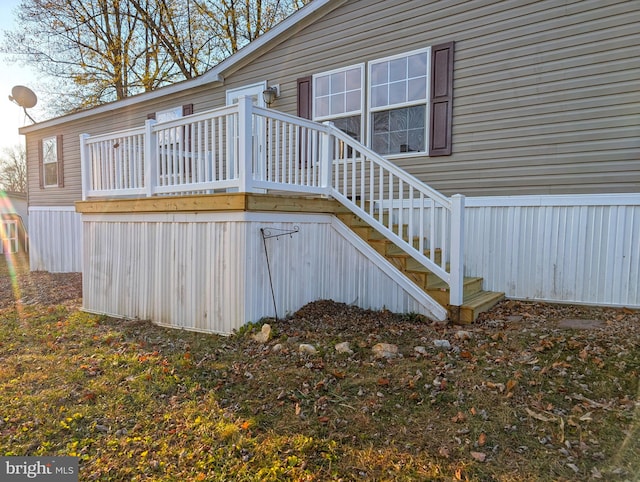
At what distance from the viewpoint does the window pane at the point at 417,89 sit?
596 centimetres

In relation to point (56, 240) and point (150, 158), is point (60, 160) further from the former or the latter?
point (150, 158)

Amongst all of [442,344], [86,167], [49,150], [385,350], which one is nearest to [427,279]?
[442,344]

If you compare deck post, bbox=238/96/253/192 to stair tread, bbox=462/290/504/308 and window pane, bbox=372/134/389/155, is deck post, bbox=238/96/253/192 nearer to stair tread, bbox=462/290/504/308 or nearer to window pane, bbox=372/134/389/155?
stair tread, bbox=462/290/504/308

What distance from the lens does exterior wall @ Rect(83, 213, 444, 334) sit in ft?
14.1

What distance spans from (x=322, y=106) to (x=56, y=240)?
8353 millimetres

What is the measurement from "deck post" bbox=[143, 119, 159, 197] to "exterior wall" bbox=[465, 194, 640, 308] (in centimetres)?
426

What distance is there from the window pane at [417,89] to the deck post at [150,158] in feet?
12.1

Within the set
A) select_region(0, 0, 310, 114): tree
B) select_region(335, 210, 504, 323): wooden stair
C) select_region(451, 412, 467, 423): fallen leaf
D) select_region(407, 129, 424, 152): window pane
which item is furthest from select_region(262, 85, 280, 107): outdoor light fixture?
select_region(0, 0, 310, 114): tree

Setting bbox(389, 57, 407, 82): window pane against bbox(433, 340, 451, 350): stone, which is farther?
bbox(389, 57, 407, 82): window pane

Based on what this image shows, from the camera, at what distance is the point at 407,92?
6.11 metres

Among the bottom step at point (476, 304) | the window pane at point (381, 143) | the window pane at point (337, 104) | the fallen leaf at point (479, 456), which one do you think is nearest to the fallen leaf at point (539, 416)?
the fallen leaf at point (479, 456)

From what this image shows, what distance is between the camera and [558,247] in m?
5.16

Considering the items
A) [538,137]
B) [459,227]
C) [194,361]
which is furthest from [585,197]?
[194,361]

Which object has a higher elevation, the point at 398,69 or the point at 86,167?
the point at 398,69
